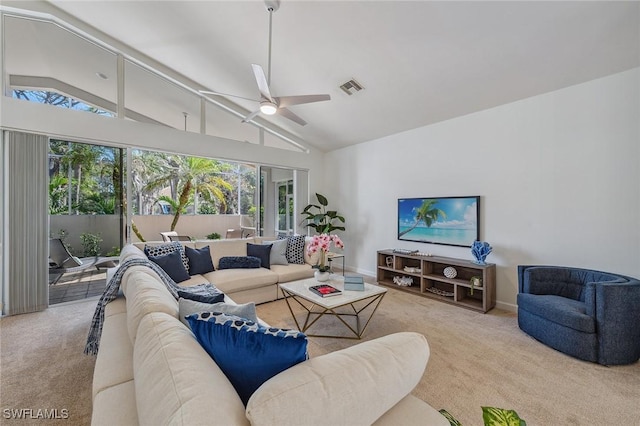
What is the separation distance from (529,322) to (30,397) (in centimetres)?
422

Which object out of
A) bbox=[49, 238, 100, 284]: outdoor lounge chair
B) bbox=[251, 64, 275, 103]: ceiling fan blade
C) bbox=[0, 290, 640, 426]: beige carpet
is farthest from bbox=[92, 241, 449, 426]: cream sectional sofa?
bbox=[49, 238, 100, 284]: outdoor lounge chair

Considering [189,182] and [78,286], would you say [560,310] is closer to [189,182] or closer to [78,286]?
[78,286]

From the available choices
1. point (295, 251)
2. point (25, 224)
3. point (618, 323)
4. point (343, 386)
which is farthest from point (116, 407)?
point (25, 224)

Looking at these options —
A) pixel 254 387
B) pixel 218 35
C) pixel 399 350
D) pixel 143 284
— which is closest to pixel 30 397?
pixel 143 284

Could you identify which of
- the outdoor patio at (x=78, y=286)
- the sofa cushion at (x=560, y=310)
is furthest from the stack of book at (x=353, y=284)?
the outdoor patio at (x=78, y=286)

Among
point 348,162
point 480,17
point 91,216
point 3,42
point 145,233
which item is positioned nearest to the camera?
point 480,17

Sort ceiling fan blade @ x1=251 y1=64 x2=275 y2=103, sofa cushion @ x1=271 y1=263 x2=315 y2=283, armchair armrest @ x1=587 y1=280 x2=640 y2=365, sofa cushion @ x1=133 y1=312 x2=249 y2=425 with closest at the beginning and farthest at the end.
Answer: sofa cushion @ x1=133 y1=312 x2=249 y2=425, armchair armrest @ x1=587 y1=280 x2=640 y2=365, ceiling fan blade @ x1=251 y1=64 x2=275 y2=103, sofa cushion @ x1=271 y1=263 x2=315 y2=283

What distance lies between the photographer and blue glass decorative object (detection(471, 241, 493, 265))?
343 cm

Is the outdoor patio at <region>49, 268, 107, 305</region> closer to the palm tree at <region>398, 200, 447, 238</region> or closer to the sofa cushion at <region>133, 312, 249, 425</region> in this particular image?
the sofa cushion at <region>133, 312, 249, 425</region>

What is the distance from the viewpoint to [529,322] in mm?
2656

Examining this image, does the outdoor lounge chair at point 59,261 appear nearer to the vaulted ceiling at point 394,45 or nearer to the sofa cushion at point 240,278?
the sofa cushion at point 240,278

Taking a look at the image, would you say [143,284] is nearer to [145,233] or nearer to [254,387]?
[254,387]

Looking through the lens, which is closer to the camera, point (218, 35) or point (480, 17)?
point (480, 17)

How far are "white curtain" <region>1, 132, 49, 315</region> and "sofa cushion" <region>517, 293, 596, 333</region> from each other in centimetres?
563
